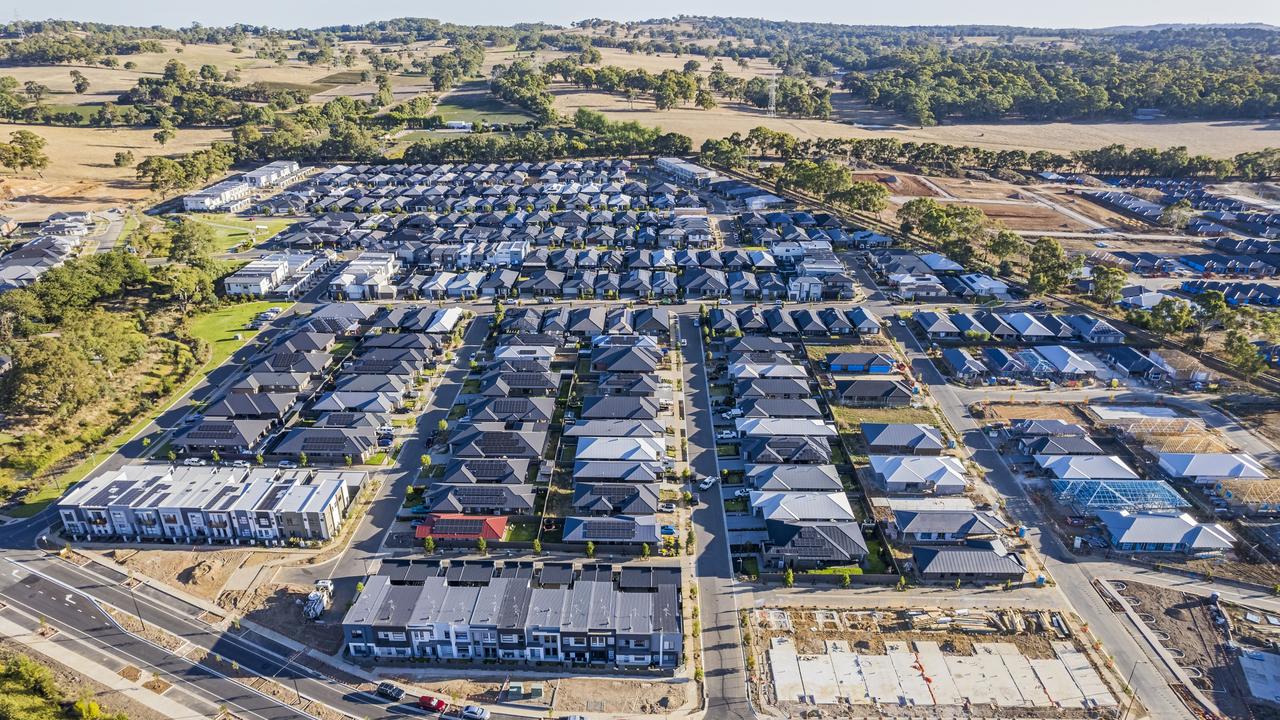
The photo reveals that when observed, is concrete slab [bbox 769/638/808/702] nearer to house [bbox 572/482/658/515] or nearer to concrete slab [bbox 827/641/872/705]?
concrete slab [bbox 827/641/872/705]

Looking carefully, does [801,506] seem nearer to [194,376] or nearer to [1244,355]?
[1244,355]

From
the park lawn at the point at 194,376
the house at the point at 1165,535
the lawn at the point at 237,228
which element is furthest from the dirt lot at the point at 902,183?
the park lawn at the point at 194,376

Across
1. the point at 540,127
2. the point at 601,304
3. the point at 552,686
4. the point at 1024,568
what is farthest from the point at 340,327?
the point at 540,127

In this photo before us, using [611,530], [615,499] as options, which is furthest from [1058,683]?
[615,499]

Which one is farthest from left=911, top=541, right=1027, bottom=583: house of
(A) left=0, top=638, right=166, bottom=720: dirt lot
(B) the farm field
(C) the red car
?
(B) the farm field

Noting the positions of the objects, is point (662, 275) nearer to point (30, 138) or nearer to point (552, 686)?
point (552, 686)

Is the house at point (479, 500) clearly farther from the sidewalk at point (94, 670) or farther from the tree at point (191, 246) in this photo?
the tree at point (191, 246)
